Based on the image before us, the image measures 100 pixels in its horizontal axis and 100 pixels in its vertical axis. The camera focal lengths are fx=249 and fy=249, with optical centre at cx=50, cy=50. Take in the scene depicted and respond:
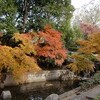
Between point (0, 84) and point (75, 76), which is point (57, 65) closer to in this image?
point (75, 76)

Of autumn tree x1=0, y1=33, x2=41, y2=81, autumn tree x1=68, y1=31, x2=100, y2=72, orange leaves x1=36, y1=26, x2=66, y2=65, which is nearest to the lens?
autumn tree x1=68, y1=31, x2=100, y2=72

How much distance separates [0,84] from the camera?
48.2 ft

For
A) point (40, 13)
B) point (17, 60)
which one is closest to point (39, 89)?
point (17, 60)

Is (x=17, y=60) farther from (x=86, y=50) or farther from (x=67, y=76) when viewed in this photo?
(x=67, y=76)

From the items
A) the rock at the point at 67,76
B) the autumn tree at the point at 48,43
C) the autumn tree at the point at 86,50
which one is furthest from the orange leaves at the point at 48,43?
the autumn tree at the point at 86,50

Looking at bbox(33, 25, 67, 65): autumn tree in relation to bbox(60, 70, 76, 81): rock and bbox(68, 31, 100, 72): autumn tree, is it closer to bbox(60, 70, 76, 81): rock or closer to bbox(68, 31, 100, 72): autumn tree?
bbox(60, 70, 76, 81): rock

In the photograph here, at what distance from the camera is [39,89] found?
14.6 meters

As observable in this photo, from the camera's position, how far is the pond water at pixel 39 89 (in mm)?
13000

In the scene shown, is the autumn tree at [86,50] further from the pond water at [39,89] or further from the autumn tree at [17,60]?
the autumn tree at [17,60]

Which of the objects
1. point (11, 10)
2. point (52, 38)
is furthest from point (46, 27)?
point (11, 10)

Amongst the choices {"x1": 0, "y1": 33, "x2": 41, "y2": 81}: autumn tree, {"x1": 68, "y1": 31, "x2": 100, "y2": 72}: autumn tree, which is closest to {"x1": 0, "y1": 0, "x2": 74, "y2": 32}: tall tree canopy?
{"x1": 0, "y1": 33, "x2": 41, "y2": 81}: autumn tree

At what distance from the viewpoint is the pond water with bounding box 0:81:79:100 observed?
42.7 feet

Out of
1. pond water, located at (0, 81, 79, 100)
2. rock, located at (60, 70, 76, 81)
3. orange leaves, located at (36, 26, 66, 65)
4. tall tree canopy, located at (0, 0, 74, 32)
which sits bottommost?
pond water, located at (0, 81, 79, 100)

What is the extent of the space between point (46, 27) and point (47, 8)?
181 centimetres
